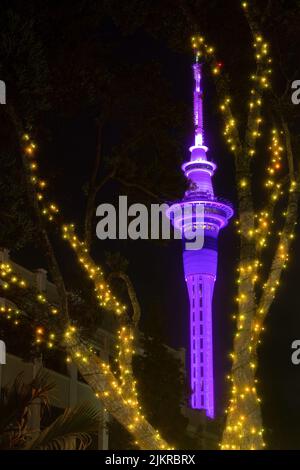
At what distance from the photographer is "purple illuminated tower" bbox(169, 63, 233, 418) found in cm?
7581

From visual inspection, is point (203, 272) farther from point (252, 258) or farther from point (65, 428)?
point (65, 428)

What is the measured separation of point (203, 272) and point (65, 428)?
70.8 m

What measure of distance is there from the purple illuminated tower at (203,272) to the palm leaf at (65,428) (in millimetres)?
67757

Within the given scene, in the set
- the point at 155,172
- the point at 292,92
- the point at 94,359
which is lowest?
the point at 94,359

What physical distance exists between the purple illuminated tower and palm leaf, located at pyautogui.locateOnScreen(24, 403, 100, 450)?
6776 cm

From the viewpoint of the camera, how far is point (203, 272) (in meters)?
78.4

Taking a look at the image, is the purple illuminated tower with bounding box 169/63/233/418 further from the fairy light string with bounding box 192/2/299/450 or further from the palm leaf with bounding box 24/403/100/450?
the palm leaf with bounding box 24/403/100/450

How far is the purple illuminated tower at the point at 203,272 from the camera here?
249 ft

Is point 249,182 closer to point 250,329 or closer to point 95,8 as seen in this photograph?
point 250,329

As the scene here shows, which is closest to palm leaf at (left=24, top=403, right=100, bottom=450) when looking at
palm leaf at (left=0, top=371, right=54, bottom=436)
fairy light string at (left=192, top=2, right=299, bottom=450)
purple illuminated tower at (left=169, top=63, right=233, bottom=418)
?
palm leaf at (left=0, top=371, right=54, bottom=436)

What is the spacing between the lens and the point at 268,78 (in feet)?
39.8

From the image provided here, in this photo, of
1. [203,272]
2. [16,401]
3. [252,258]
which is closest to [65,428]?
[16,401]
